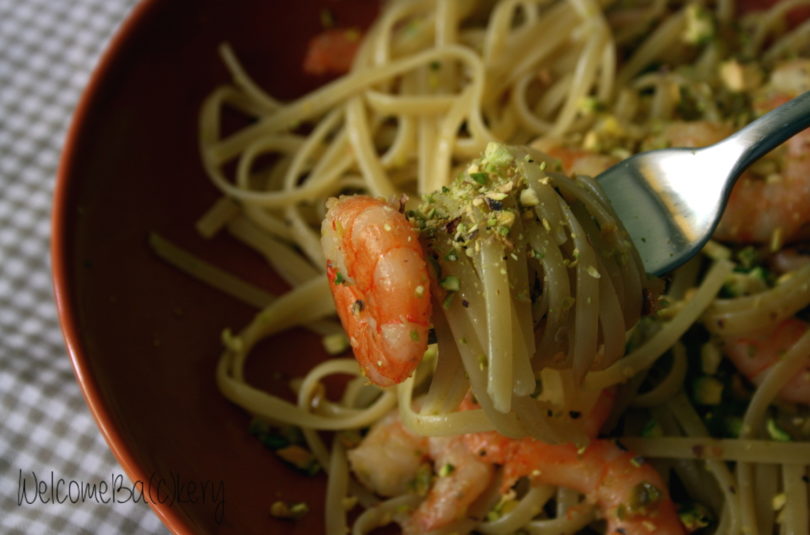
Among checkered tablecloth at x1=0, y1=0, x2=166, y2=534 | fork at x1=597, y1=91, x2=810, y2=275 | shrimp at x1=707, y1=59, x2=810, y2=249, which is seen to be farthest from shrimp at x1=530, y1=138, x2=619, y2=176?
checkered tablecloth at x1=0, y1=0, x2=166, y2=534

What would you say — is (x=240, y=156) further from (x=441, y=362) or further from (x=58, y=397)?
(x=441, y=362)

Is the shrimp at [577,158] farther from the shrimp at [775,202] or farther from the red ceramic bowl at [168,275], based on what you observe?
the red ceramic bowl at [168,275]

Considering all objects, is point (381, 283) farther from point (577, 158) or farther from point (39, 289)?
point (39, 289)

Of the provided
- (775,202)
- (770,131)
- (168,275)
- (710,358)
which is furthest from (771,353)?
(168,275)

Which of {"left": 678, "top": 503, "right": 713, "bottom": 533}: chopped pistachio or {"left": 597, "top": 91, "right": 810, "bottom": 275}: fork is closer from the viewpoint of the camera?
{"left": 597, "top": 91, "right": 810, "bottom": 275}: fork

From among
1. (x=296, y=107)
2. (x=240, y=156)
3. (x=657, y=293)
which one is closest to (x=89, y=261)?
(x=240, y=156)

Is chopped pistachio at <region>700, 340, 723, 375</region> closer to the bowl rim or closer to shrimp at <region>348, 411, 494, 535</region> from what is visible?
shrimp at <region>348, 411, 494, 535</region>

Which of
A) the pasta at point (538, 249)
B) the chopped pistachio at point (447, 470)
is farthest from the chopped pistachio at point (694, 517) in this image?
the chopped pistachio at point (447, 470)
